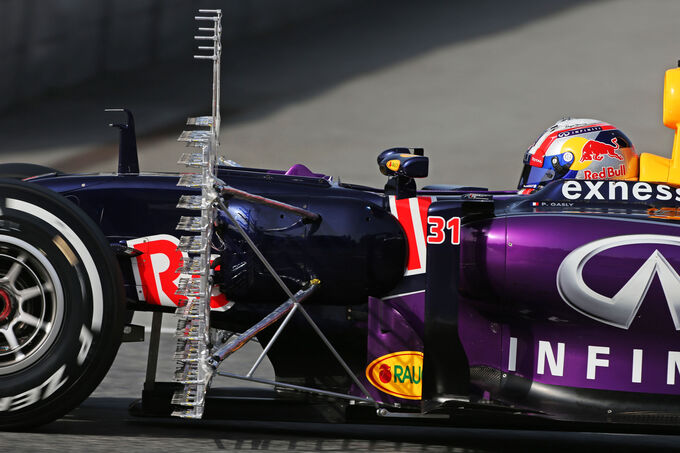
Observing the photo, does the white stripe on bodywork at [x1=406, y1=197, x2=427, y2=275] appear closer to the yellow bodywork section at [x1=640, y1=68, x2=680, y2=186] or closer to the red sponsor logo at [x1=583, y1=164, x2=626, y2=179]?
the yellow bodywork section at [x1=640, y1=68, x2=680, y2=186]

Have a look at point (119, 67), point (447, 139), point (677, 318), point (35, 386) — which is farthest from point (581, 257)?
point (119, 67)

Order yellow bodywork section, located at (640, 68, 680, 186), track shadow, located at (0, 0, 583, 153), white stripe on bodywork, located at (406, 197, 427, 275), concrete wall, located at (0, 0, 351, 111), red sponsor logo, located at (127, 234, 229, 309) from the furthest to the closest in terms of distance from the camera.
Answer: concrete wall, located at (0, 0, 351, 111), track shadow, located at (0, 0, 583, 153), yellow bodywork section, located at (640, 68, 680, 186), red sponsor logo, located at (127, 234, 229, 309), white stripe on bodywork, located at (406, 197, 427, 275)

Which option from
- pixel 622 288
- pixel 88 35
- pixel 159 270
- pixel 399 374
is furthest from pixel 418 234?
pixel 88 35

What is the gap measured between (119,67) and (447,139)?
3.21m

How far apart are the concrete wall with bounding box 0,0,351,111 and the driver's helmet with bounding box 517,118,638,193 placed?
5.51m

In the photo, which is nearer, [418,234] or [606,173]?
[418,234]

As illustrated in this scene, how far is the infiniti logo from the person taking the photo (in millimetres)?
3684

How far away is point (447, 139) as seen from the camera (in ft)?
31.9

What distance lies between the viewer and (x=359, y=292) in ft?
13.0

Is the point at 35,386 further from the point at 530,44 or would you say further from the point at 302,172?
the point at 530,44

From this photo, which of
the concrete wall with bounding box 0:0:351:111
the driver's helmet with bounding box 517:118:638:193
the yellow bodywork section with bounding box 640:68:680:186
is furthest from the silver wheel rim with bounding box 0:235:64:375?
the concrete wall with bounding box 0:0:351:111

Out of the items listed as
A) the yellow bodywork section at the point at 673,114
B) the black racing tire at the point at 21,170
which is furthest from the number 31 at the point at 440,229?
the black racing tire at the point at 21,170

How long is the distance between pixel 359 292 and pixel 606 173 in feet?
5.36

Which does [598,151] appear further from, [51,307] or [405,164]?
[51,307]
